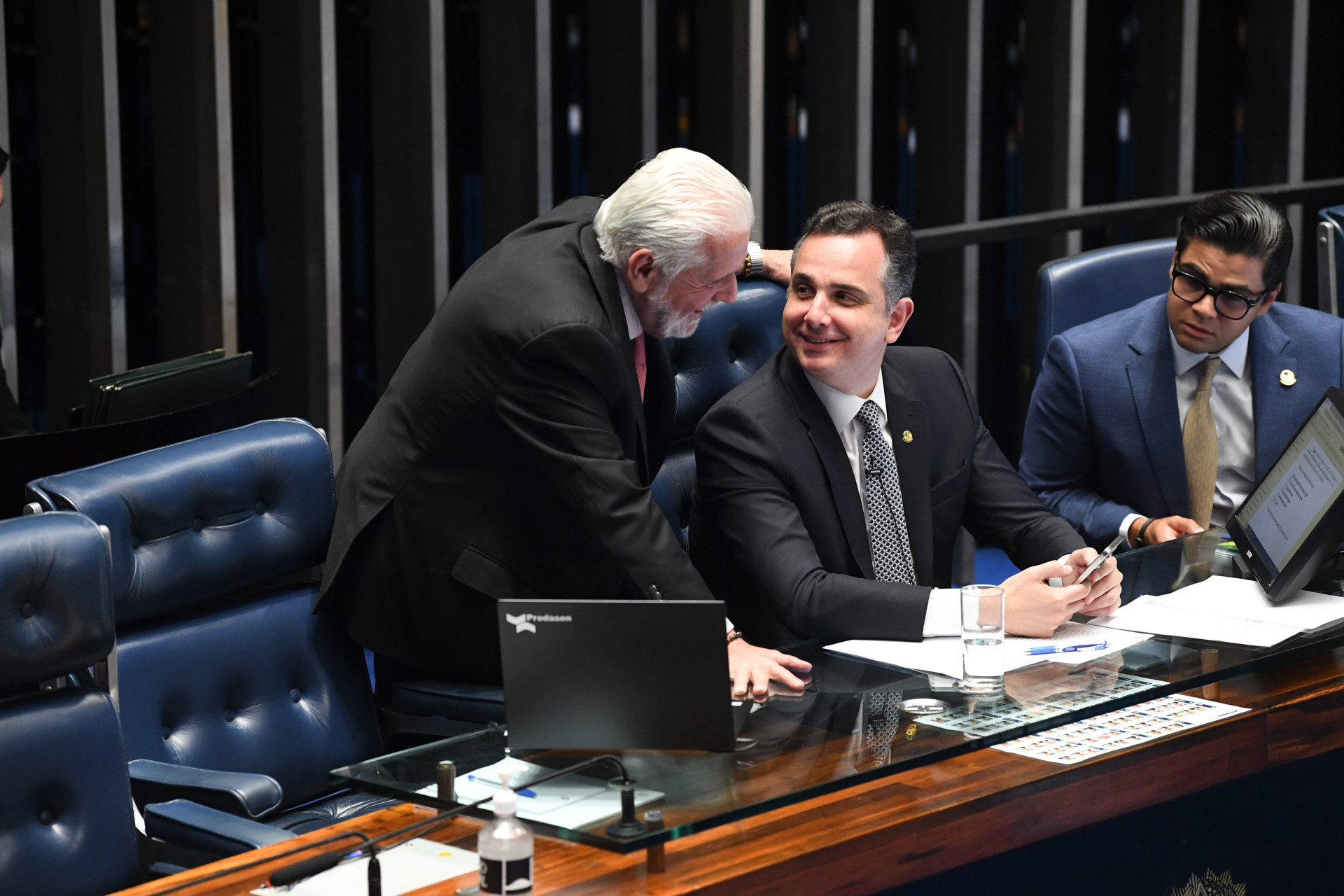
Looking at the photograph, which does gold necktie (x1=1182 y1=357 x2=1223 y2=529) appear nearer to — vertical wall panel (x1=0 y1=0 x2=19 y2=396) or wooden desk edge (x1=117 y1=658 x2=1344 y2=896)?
wooden desk edge (x1=117 y1=658 x2=1344 y2=896)

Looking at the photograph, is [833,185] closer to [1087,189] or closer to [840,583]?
[1087,189]

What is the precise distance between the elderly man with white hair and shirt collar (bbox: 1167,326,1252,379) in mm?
1005

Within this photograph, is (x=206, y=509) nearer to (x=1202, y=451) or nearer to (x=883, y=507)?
(x=883, y=507)

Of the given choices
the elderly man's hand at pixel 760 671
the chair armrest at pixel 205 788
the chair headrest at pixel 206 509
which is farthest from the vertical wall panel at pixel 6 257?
the elderly man's hand at pixel 760 671

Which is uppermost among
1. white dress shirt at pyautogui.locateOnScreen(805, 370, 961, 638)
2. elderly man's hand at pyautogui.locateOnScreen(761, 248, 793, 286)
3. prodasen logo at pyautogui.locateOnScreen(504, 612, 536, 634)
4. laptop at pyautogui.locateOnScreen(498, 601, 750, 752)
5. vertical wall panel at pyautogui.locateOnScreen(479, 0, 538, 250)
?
vertical wall panel at pyautogui.locateOnScreen(479, 0, 538, 250)

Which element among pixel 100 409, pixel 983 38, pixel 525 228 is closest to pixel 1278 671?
pixel 525 228

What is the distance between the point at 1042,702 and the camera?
6.11ft

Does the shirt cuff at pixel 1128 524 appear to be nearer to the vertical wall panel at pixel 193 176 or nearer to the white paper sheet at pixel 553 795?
the white paper sheet at pixel 553 795

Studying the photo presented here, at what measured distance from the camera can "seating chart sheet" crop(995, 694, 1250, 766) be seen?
1.88 m

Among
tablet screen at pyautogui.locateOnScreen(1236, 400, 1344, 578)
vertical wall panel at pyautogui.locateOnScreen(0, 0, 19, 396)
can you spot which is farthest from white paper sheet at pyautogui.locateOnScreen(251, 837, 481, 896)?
vertical wall panel at pyautogui.locateOnScreen(0, 0, 19, 396)

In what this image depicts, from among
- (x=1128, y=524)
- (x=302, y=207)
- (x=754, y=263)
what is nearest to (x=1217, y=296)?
(x=1128, y=524)

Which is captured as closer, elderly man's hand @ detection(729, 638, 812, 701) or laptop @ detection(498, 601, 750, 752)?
laptop @ detection(498, 601, 750, 752)

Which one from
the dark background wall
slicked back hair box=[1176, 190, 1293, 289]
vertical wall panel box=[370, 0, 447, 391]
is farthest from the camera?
vertical wall panel box=[370, 0, 447, 391]

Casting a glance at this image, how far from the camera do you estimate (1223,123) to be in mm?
5848
